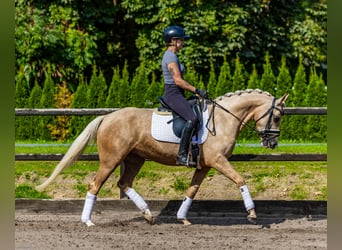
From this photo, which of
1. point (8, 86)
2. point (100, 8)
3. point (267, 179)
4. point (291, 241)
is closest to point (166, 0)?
point (100, 8)

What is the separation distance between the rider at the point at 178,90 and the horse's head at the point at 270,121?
0.81 metres

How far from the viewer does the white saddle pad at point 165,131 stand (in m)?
8.55

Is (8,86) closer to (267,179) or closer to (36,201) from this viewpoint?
(36,201)

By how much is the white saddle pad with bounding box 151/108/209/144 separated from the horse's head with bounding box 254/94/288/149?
0.72 meters

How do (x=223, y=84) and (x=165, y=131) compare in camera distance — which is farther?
(x=223, y=84)

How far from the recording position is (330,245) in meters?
1.05

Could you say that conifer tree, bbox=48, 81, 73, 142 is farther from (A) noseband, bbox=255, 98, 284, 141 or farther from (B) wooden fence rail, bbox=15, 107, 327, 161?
(A) noseband, bbox=255, 98, 284, 141

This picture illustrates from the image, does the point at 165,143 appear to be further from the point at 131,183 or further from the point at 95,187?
the point at 95,187

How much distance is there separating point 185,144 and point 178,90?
25.3 inches

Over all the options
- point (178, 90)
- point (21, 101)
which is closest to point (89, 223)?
point (178, 90)

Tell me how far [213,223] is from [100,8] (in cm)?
1832

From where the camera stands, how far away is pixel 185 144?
841 centimetres

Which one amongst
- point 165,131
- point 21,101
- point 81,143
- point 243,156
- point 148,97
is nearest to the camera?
point 165,131

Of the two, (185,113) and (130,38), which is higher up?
(185,113)
